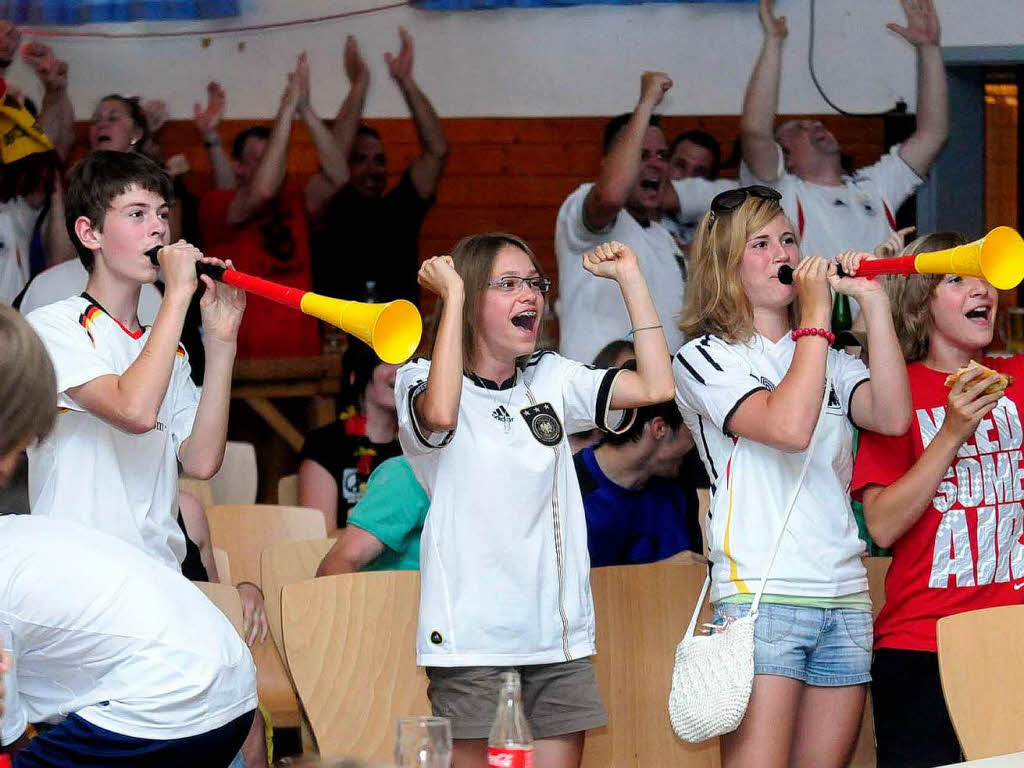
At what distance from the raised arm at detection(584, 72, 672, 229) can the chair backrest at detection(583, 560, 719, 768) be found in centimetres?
218

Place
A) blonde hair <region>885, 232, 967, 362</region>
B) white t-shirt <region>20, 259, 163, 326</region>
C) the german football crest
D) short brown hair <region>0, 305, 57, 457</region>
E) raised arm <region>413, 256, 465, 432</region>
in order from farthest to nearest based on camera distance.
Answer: white t-shirt <region>20, 259, 163, 326</region>, blonde hair <region>885, 232, 967, 362</region>, the german football crest, raised arm <region>413, 256, 465, 432</region>, short brown hair <region>0, 305, 57, 457</region>

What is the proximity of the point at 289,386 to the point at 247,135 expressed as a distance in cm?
99

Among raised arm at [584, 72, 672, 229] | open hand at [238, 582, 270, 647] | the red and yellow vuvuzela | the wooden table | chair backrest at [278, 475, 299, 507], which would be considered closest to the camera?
the red and yellow vuvuzela

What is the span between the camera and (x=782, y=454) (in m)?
2.47

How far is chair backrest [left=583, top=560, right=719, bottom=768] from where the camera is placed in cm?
279

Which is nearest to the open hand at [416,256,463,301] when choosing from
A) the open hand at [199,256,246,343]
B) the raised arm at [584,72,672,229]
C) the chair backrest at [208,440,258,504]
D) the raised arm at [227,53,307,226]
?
the open hand at [199,256,246,343]

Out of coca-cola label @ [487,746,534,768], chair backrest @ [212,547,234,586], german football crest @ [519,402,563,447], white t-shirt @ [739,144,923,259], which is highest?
white t-shirt @ [739,144,923,259]

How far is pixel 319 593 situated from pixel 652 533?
872mm

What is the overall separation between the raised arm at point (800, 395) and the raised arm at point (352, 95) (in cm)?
316

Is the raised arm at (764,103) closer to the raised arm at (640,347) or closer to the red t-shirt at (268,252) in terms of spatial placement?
the red t-shirt at (268,252)

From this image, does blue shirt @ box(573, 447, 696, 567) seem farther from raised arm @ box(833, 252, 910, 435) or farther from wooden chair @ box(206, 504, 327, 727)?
wooden chair @ box(206, 504, 327, 727)

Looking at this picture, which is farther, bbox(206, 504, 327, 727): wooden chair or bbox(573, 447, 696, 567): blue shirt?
bbox(206, 504, 327, 727): wooden chair

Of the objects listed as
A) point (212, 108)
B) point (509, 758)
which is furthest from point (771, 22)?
point (509, 758)

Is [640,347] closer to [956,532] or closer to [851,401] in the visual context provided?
[851,401]
